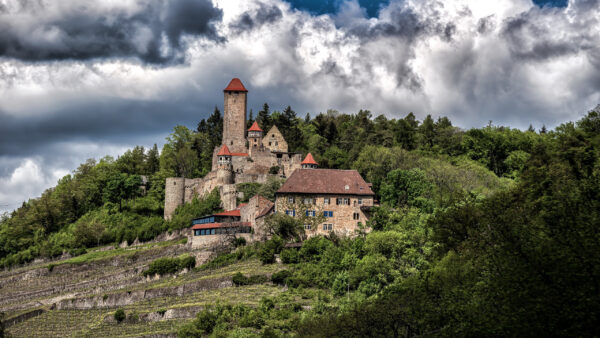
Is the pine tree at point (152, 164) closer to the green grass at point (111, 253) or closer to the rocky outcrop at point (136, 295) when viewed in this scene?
the green grass at point (111, 253)

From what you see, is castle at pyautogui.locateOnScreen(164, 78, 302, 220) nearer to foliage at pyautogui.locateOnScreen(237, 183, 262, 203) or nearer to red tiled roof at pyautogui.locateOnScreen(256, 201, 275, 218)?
foliage at pyautogui.locateOnScreen(237, 183, 262, 203)

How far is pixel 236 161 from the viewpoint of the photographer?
77.7 meters

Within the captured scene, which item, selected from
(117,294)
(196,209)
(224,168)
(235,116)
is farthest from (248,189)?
(235,116)

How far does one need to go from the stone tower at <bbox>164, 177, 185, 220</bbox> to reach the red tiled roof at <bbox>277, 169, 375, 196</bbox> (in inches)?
942

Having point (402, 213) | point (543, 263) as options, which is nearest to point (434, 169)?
point (402, 213)

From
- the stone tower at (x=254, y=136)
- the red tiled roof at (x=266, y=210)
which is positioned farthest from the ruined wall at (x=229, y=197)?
the stone tower at (x=254, y=136)

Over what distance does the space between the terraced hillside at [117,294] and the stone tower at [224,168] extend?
9748 mm

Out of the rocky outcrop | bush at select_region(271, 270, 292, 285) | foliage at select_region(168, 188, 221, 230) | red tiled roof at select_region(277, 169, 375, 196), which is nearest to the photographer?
bush at select_region(271, 270, 292, 285)

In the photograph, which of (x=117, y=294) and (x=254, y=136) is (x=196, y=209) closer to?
(x=254, y=136)

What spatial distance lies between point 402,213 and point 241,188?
22.5 m

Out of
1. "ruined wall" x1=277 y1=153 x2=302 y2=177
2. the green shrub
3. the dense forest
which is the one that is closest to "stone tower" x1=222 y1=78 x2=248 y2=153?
the dense forest

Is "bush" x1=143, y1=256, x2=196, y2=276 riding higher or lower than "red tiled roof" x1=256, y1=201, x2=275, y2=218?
lower

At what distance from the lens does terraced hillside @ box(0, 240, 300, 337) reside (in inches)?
1871

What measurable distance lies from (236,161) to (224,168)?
4004 millimetres
